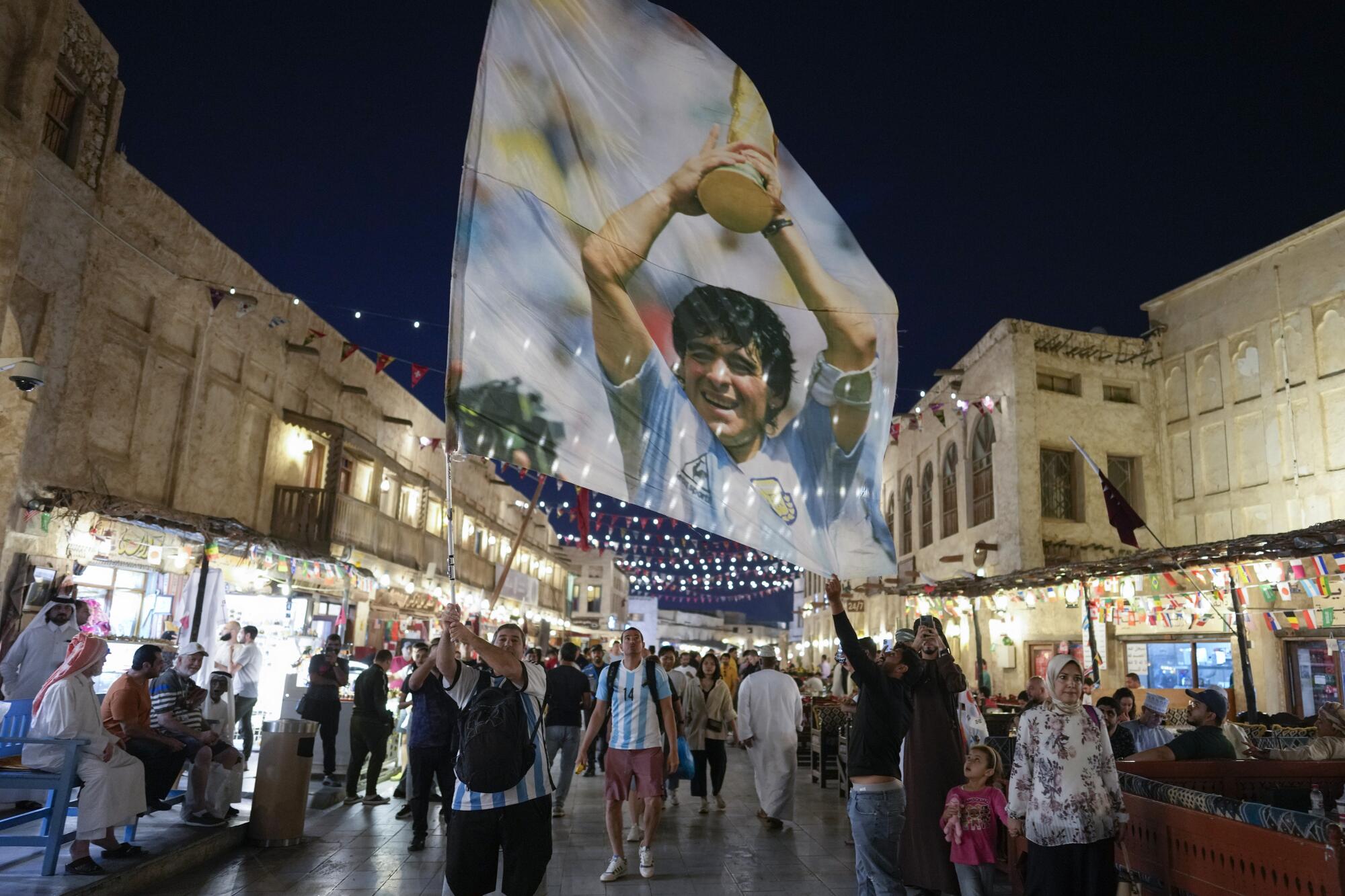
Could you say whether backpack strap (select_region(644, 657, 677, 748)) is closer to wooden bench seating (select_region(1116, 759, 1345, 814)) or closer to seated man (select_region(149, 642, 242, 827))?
wooden bench seating (select_region(1116, 759, 1345, 814))

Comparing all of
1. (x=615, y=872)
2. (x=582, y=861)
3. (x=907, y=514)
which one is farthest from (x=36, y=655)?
(x=907, y=514)

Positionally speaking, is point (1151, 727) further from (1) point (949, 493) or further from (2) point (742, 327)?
(1) point (949, 493)

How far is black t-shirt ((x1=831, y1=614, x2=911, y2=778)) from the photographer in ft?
17.7

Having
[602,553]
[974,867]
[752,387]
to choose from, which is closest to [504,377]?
[752,387]

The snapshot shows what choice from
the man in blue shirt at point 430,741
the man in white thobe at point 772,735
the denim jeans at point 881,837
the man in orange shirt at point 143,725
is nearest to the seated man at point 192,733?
the man in orange shirt at point 143,725

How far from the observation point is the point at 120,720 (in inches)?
294

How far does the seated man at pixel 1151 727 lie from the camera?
8.59 meters

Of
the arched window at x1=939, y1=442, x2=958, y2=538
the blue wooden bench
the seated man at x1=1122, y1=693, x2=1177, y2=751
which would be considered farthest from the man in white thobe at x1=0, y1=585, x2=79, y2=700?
the arched window at x1=939, y1=442, x2=958, y2=538

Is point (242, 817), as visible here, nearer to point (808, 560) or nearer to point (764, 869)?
point (764, 869)

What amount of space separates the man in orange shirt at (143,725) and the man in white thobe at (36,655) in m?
2.21

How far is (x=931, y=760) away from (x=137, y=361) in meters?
13.4

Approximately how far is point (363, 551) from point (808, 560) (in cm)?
1689

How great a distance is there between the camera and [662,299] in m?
5.44

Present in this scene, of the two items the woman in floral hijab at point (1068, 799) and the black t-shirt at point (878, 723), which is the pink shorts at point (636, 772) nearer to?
the black t-shirt at point (878, 723)
